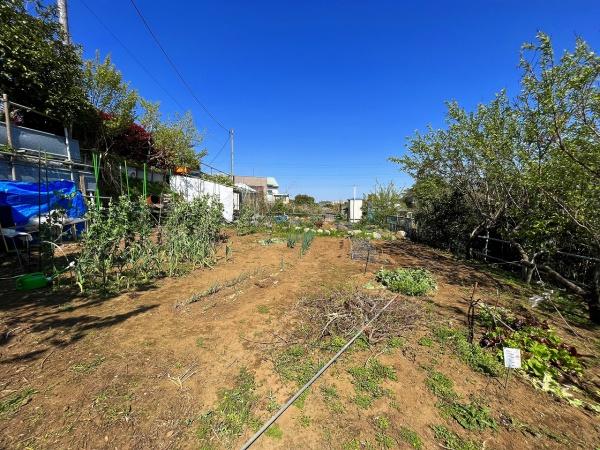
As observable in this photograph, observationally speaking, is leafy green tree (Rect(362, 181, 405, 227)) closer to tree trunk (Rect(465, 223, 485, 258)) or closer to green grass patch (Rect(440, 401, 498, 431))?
tree trunk (Rect(465, 223, 485, 258))

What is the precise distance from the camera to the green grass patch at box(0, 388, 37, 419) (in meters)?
2.05

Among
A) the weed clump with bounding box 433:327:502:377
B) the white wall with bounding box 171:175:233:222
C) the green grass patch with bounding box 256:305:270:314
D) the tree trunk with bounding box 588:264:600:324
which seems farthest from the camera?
the white wall with bounding box 171:175:233:222

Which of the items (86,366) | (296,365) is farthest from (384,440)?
(86,366)

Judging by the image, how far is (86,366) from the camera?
2600 mm

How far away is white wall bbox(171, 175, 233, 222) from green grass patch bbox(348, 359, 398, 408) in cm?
1218

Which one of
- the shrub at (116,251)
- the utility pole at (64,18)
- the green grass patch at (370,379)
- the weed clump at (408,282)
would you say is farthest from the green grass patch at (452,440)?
the utility pole at (64,18)

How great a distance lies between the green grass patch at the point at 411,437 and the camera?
1.96m

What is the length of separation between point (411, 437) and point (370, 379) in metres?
0.61

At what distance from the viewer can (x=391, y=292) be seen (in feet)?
16.4

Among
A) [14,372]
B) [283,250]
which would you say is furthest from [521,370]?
[283,250]

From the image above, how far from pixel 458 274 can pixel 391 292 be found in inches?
111

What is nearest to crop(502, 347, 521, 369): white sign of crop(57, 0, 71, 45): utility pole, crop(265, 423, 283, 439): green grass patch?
crop(265, 423, 283, 439): green grass patch

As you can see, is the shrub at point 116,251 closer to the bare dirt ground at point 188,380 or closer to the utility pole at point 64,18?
the bare dirt ground at point 188,380

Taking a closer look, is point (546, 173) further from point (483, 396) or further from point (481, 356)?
point (483, 396)
